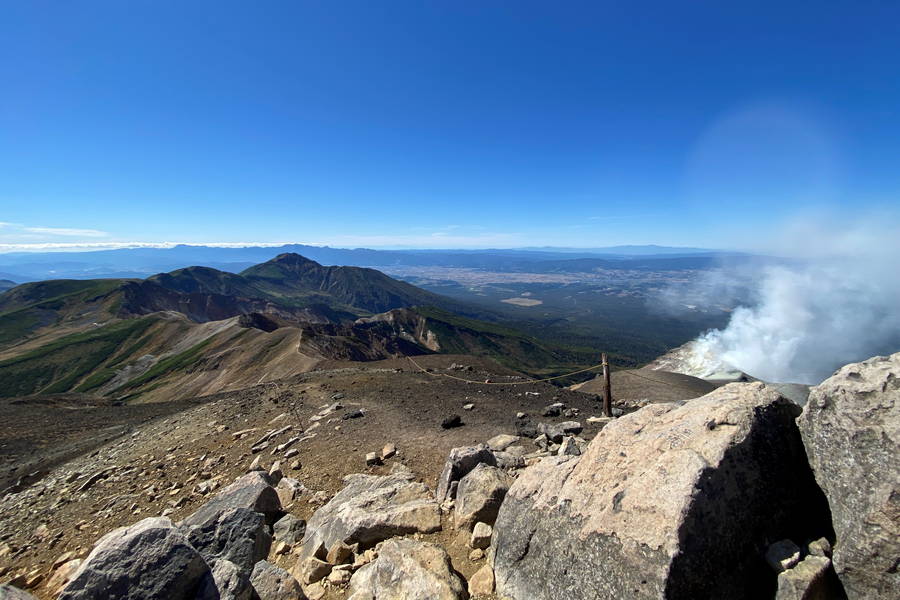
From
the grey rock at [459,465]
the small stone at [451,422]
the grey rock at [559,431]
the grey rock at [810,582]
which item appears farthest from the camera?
the small stone at [451,422]

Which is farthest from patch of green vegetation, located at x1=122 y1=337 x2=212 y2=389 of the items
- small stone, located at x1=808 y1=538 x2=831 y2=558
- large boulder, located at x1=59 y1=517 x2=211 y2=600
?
small stone, located at x1=808 y1=538 x2=831 y2=558

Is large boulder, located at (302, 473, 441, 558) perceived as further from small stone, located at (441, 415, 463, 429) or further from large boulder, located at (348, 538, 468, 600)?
small stone, located at (441, 415, 463, 429)

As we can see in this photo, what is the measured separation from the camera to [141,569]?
5.43m

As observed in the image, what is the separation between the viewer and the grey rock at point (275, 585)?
601 cm

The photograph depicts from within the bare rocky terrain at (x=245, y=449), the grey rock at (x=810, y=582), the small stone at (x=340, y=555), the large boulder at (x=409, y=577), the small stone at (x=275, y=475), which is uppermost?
the grey rock at (x=810, y=582)

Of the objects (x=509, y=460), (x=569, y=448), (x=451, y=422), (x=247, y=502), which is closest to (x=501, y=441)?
(x=509, y=460)

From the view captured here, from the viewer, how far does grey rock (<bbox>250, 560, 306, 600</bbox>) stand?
6.01 m

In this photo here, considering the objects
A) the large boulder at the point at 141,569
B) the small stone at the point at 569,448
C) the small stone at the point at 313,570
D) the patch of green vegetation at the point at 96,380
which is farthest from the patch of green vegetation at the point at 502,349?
the large boulder at the point at 141,569

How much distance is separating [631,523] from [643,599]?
2.56ft

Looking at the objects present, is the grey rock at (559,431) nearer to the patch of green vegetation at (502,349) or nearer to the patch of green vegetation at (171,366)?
the patch of green vegetation at (171,366)

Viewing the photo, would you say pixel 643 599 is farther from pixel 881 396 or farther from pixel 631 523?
pixel 881 396

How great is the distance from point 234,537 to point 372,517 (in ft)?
9.54

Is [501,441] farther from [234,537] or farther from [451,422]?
[234,537]

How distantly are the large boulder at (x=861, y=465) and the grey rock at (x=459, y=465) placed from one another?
632 centimetres
